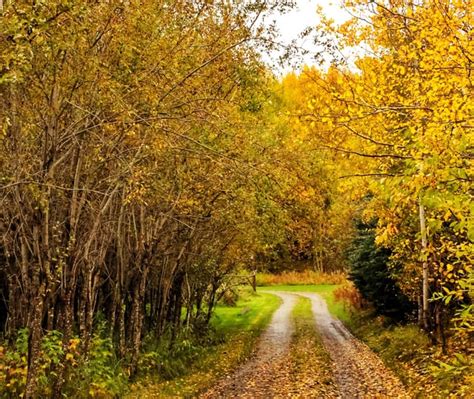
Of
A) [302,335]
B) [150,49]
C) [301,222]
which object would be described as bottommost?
[302,335]

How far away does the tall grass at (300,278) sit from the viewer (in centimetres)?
5284

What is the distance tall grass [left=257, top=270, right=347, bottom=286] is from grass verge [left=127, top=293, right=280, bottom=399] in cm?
1922

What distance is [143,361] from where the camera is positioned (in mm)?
13805

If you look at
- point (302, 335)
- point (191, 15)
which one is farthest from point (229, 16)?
point (302, 335)

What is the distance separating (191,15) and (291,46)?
1905 millimetres

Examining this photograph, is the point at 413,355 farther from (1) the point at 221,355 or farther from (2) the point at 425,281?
(1) the point at 221,355

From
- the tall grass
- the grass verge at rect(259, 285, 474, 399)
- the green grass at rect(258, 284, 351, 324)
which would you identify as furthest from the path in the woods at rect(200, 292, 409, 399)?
the tall grass

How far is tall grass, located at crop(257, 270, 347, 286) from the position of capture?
173ft

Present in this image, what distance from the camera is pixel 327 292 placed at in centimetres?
4419

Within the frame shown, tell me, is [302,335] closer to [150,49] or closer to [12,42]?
[150,49]

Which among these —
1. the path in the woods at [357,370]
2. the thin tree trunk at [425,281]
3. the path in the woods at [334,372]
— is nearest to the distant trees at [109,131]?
the path in the woods at [334,372]

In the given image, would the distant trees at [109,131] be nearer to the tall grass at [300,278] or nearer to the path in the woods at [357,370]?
the path in the woods at [357,370]

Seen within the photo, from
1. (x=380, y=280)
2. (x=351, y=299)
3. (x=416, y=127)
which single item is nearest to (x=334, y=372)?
(x=380, y=280)

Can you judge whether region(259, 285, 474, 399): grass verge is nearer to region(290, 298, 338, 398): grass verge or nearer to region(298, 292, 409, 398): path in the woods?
region(298, 292, 409, 398): path in the woods
